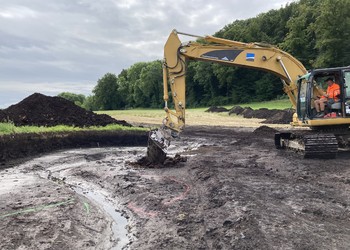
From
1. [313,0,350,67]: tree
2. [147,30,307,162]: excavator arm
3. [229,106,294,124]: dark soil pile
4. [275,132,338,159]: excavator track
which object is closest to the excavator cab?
[275,132,338,159]: excavator track

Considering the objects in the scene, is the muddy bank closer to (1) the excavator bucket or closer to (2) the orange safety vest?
(1) the excavator bucket

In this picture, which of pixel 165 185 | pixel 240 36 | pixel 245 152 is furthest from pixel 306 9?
pixel 165 185

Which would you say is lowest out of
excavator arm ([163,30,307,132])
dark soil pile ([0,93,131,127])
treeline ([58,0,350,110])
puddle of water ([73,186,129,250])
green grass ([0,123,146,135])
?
puddle of water ([73,186,129,250])

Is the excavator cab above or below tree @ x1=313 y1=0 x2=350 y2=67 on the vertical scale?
below

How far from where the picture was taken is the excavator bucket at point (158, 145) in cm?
1102

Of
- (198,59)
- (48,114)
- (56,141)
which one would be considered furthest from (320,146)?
(48,114)

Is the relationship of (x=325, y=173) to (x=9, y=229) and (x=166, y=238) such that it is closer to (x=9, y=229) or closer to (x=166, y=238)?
(x=166, y=238)

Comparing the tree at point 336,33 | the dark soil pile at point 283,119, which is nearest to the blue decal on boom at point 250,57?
the dark soil pile at point 283,119

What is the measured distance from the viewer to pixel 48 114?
20.4 meters

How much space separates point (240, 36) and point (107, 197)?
7422 cm

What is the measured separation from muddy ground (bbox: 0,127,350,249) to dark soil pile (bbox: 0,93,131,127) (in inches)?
322

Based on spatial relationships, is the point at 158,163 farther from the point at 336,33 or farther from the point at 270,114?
the point at 336,33

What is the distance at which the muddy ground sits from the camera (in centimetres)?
497

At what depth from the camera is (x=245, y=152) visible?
1308cm
